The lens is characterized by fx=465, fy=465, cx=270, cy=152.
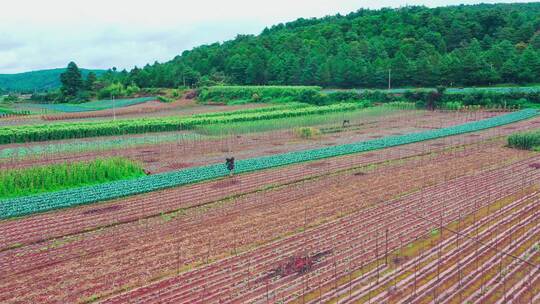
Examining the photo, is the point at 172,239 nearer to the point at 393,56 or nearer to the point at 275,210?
the point at 275,210

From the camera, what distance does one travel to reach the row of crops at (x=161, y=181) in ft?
46.0

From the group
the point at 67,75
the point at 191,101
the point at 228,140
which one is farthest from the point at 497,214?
the point at 67,75

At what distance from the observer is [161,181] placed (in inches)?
653

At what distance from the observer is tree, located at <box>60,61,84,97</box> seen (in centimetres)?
5731

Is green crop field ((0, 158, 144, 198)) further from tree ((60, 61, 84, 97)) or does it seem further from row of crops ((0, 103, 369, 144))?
tree ((60, 61, 84, 97))

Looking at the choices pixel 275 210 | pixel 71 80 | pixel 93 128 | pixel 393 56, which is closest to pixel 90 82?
pixel 71 80

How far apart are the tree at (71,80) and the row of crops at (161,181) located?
4499cm

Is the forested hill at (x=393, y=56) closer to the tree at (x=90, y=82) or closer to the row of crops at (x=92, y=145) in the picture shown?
the tree at (x=90, y=82)

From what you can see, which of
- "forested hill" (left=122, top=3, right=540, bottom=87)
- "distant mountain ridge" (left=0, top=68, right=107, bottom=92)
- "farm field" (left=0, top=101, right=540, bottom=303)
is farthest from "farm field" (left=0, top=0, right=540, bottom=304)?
"distant mountain ridge" (left=0, top=68, right=107, bottom=92)

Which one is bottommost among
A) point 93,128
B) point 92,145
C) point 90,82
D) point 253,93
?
point 92,145

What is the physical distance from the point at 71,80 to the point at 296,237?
177ft

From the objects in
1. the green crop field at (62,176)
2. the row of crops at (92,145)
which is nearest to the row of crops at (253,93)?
the row of crops at (92,145)

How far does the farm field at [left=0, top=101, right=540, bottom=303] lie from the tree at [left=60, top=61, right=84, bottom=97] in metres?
41.3

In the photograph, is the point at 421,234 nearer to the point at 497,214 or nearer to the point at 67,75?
the point at 497,214
